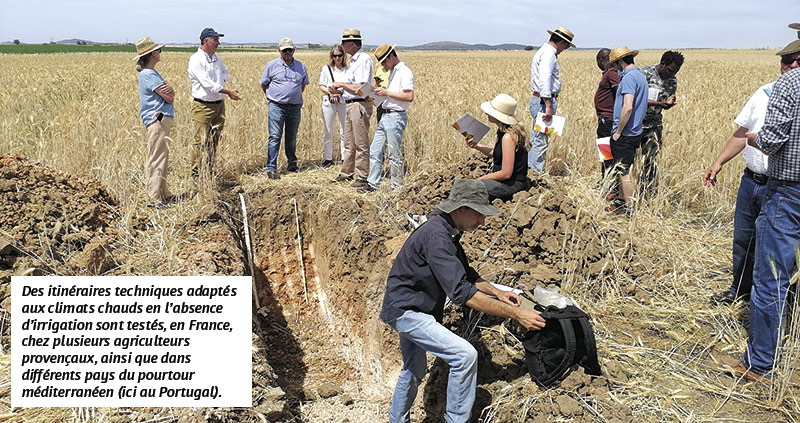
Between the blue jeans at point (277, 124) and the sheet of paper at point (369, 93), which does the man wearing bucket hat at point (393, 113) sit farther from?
the blue jeans at point (277, 124)

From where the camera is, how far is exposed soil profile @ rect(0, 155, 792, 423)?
3373 millimetres

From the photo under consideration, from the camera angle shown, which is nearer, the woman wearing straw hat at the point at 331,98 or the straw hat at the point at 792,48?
the straw hat at the point at 792,48

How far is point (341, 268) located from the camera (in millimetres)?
5664

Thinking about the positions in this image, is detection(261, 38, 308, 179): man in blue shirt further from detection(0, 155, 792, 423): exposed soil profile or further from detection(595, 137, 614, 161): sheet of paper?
detection(595, 137, 614, 161): sheet of paper

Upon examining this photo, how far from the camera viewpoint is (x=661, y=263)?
16.0 ft

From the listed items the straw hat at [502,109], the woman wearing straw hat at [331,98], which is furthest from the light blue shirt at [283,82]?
the straw hat at [502,109]

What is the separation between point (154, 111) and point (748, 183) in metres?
5.69

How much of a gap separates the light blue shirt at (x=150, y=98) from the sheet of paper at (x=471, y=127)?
323cm

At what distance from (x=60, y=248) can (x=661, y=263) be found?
542cm

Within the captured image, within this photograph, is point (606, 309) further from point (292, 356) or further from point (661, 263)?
Result: point (292, 356)

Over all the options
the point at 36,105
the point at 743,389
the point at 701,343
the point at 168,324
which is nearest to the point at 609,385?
the point at 743,389

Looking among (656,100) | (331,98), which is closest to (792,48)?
(656,100)

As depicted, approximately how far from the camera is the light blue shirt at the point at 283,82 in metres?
7.15

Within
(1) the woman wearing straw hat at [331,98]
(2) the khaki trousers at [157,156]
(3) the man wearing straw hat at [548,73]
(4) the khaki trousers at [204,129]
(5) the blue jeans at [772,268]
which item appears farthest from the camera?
(1) the woman wearing straw hat at [331,98]
